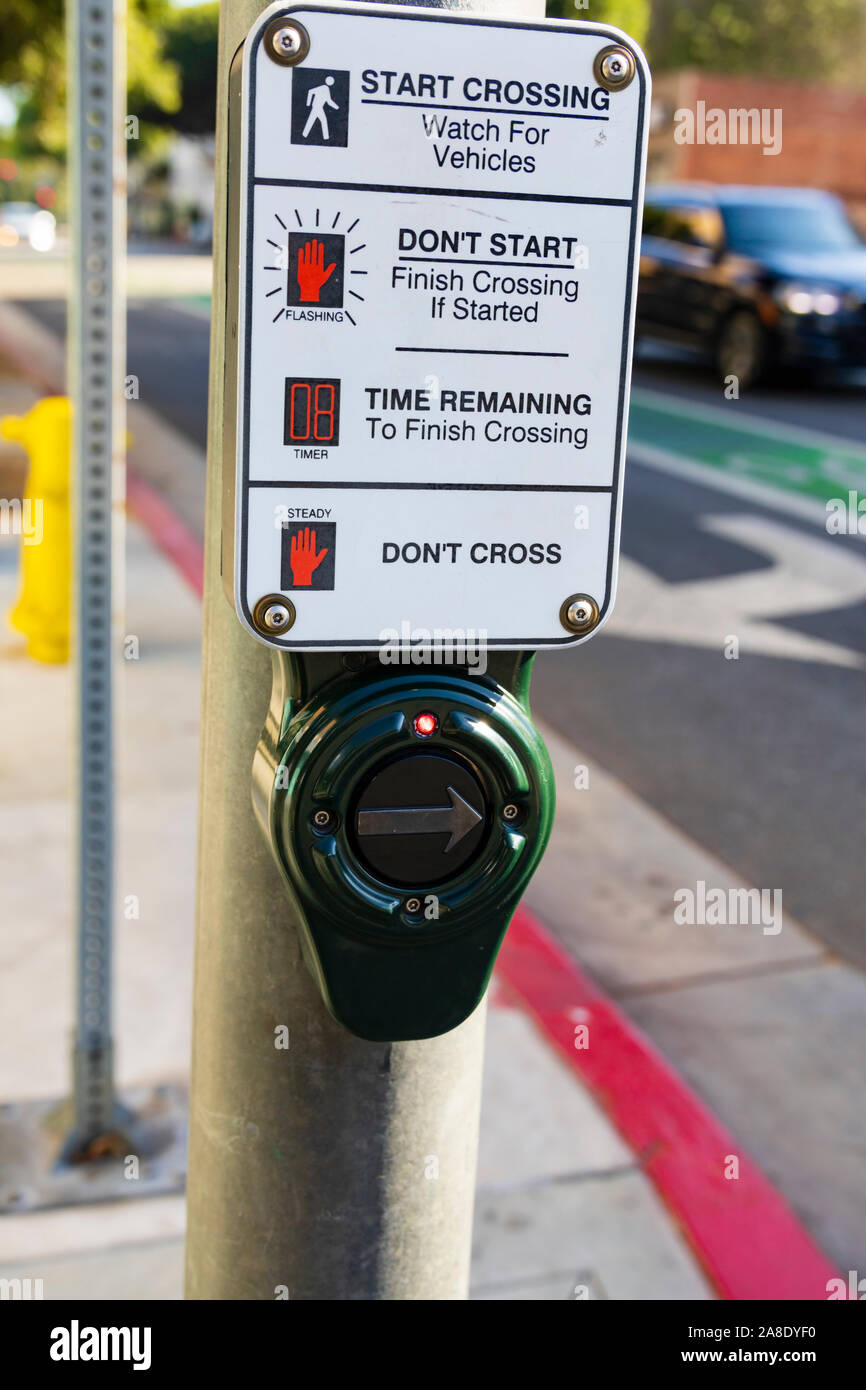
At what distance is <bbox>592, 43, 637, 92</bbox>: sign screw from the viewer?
3.67ft

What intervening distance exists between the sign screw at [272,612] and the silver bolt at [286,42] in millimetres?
402

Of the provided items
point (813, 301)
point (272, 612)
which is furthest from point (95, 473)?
point (813, 301)

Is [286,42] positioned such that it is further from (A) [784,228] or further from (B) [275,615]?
(A) [784,228]

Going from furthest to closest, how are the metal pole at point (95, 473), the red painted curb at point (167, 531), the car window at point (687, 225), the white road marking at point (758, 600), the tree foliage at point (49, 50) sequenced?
1. the tree foliage at point (49, 50)
2. the car window at point (687, 225)
3. the red painted curb at point (167, 531)
4. the white road marking at point (758, 600)
5. the metal pole at point (95, 473)

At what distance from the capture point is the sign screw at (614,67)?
1.12 m

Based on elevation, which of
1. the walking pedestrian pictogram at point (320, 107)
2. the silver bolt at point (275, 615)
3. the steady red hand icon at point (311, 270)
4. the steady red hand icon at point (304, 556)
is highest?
the walking pedestrian pictogram at point (320, 107)

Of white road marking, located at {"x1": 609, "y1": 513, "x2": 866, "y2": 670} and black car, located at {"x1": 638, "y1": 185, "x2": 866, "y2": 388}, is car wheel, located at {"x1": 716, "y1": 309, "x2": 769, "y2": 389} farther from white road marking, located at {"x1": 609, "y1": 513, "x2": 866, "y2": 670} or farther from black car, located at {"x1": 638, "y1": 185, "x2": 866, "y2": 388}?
white road marking, located at {"x1": 609, "y1": 513, "x2": 866, "y2": 670}

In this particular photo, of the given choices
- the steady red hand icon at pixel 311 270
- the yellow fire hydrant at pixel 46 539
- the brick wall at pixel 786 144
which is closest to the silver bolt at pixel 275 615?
the steady red hand icon at pixel 311 270

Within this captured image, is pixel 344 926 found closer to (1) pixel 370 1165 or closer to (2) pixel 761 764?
(1) pixel 370 1165

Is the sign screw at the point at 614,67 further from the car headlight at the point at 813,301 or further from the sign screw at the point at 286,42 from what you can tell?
the car headlight at the point at 813,301

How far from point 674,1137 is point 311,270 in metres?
2.41

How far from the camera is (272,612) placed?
3.79 feet

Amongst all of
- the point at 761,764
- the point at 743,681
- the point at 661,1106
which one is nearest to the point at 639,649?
the point at 743,681
